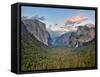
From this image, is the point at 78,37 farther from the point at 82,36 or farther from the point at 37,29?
the point at 37,29

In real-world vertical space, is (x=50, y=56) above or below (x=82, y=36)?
below

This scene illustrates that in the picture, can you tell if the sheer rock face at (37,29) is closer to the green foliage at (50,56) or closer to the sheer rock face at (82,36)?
the green foliage at (50,56)

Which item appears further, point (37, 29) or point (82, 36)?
point (82, 36)

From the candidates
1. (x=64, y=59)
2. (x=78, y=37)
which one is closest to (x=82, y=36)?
(x=78, y=37)

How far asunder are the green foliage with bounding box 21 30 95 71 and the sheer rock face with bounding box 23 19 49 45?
0.04m

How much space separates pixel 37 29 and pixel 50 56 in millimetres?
246

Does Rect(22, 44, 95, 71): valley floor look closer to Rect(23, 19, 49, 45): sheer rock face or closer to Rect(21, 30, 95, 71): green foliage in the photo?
Rect(21, 30, 95, 71): green foliage

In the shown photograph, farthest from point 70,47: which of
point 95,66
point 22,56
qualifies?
point 22,56

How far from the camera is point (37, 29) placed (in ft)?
6.82

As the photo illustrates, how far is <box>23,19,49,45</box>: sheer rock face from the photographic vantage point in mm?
2051

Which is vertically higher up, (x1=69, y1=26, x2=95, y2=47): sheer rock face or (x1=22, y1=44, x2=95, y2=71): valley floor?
(x1=69, y1=26, x2=95, y2=47): sheer rock face

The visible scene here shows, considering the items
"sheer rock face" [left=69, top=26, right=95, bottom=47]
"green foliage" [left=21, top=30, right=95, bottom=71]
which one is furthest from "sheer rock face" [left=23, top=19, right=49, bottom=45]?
"sheer rock face" [left=69, top=26, right=95, bottom=47]

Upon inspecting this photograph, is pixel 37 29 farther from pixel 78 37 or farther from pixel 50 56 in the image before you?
pixel 78 37

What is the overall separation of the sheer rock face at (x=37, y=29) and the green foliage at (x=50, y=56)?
36 millimetres
